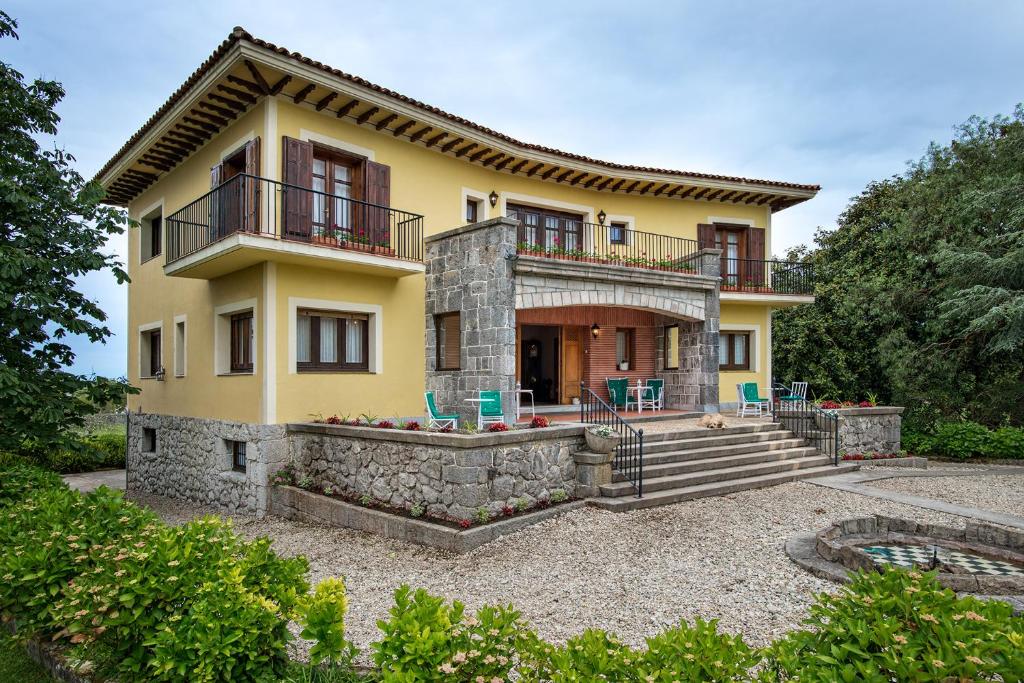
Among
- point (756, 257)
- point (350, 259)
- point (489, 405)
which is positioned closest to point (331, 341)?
point (350, 259)

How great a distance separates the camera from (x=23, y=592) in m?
4.38

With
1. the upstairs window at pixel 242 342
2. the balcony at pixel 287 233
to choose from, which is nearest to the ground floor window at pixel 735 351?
the balcony at pixel 287 233

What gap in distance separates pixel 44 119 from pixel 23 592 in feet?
25.9

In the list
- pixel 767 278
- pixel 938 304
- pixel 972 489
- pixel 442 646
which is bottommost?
pixel 972 489

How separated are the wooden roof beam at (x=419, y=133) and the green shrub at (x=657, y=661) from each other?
37.0ft

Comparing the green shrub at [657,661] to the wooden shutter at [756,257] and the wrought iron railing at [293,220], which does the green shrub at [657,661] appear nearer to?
the wrought iron railing at [293,220]

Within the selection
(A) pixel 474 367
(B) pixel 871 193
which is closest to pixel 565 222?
(A) pixel 474 367

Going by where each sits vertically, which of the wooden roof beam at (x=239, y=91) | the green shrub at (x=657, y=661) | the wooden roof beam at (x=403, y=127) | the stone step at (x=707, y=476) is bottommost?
the stone step at (x=707, y=476)

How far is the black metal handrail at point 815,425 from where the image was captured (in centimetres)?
1263

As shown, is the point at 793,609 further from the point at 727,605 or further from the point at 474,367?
the point at 474,367

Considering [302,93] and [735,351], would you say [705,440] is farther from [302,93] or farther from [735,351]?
[302,93]

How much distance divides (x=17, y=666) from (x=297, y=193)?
7.98 m

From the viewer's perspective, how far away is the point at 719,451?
11.0m

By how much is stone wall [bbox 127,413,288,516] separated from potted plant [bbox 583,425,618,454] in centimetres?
554
